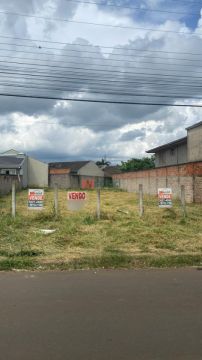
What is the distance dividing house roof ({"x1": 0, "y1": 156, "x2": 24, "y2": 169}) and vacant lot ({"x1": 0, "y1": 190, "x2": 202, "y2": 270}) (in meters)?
47.9

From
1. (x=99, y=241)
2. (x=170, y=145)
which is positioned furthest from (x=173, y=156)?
(x=99, y=241)

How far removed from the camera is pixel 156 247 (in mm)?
10914

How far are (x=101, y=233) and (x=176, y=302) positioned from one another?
6.68 metres

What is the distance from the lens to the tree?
302 ft

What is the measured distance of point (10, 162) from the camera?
6531 centimetres

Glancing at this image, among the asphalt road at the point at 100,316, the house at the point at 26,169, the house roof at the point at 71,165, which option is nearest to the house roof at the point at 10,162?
the house at the point at 26,169

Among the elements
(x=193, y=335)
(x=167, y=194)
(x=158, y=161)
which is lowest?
(x=193, y=335)

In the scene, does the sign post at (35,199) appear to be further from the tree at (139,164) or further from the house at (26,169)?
the tree at (139,164)

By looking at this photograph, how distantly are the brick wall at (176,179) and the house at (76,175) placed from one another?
2661 cm

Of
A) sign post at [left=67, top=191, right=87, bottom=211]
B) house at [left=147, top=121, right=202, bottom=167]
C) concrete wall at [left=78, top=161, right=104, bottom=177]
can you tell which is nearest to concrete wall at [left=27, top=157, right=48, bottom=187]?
concrete wall at [left=78, top=161, right=104, bottom=177]

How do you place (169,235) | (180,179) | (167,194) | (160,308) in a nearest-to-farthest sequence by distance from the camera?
(160,308) < (169,235) < (167,194) < (180,179)

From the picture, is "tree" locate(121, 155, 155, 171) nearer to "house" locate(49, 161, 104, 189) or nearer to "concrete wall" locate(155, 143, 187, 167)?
"house" locate(49, 161, 104, 189)

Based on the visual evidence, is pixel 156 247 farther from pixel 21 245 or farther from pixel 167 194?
pixel 167 194

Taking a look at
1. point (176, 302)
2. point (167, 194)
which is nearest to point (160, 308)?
point (176, 302)
